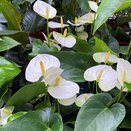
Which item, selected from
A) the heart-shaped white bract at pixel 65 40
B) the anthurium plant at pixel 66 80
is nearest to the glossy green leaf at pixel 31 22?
the anthurium plant at pixel 66 80

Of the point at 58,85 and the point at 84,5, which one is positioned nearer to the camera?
the point at 58,85

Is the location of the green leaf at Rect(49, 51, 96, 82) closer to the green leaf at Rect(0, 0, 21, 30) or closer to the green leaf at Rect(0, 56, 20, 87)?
the green leaf at Rect(0, 56, 20, 87)

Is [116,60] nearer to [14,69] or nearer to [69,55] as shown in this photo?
[69,55]

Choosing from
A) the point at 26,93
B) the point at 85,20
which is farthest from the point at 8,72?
the point at 85,20

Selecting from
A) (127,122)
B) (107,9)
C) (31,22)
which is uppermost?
(107,9)

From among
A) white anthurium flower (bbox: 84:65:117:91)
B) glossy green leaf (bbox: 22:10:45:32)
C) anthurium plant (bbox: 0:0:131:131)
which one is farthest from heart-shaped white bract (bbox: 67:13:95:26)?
white anthurium flower (bbox: 84:65:117:91)

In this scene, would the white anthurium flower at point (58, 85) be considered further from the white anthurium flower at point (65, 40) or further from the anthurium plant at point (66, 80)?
the white anthurium flower at point (65, 40)

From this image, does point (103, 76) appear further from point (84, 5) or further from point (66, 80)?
point (84, 5)
